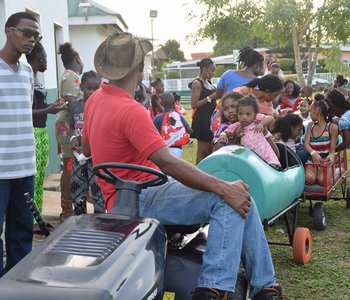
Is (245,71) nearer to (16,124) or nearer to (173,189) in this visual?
(16,124)

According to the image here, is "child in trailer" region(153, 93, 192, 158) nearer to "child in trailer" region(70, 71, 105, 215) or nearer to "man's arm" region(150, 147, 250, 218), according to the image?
"child in trailer" region(70, 71, 105, 215)

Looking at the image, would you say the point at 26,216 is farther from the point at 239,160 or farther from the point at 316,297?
the point at 316,297

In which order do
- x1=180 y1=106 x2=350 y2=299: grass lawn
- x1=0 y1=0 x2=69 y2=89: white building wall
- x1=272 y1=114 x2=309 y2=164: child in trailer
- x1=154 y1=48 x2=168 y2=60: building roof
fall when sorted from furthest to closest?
x1=154 y1=48 x2=168 y2=60: building roof < x1=0 y1=0 x2=69 y2=89: white building wall < x1=272 y1=114 x2=309 y2=164: child in trailer < x1=180 y1=106 x2=350 y2=299: grass lawn

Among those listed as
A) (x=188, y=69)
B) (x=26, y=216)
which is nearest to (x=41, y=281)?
(x=26, y=216)

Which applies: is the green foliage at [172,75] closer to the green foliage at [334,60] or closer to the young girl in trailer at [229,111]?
the green foliage at [334,60]

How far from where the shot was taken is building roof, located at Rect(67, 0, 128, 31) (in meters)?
18.5

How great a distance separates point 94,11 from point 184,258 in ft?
55.6

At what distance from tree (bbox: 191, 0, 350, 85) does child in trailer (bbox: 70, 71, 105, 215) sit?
13.8 meters

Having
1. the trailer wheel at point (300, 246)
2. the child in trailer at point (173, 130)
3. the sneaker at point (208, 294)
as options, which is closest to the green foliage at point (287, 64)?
the child in trailer at point (173, 130)

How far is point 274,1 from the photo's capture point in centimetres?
1798

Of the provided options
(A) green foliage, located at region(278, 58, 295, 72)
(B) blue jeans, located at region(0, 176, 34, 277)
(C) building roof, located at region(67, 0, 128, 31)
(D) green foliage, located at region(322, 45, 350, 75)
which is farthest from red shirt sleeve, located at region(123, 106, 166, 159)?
(A) green foliage, located at region(278, 58, 295, 72)

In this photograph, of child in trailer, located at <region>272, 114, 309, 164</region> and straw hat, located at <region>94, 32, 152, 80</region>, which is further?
child in trailer, located at <region>272, 114, 309, 164</region>

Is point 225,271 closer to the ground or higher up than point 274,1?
closer to the ground

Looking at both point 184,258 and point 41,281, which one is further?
point 184,258
